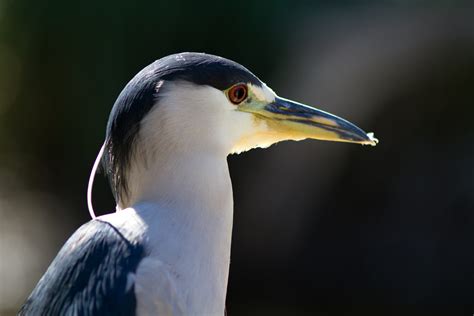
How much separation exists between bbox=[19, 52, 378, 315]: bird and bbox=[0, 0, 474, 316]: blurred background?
11.8ft

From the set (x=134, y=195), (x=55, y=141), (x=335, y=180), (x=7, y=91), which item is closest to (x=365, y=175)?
(x=335, y=180)

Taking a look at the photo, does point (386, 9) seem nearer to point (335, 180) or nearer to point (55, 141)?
point (335, 180)

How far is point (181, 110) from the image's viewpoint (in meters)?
2.35

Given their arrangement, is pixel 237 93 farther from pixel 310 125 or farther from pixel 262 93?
pixel 310 125

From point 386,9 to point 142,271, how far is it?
14.1 ft

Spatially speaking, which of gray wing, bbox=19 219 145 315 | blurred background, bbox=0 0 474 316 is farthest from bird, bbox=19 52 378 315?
blurred background, bbox=0 0 474 316

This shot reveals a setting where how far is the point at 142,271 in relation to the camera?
215 centimetres

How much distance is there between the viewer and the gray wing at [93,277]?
2109mm

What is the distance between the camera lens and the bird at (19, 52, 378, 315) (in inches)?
84.8

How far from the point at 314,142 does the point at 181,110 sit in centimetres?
387

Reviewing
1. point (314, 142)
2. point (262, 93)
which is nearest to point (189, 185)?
point (262, 93)

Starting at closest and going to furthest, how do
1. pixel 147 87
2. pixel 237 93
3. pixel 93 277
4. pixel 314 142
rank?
1. pixel 93 277
2. pixel 147 87
3. pixel 237 93
4. pixel 314 142

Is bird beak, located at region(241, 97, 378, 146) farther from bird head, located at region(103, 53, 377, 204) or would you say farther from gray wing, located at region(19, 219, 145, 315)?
gray wing, located at region(19, 219, 145, 315)

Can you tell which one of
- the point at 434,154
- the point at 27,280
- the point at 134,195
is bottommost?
the point at 27,280
